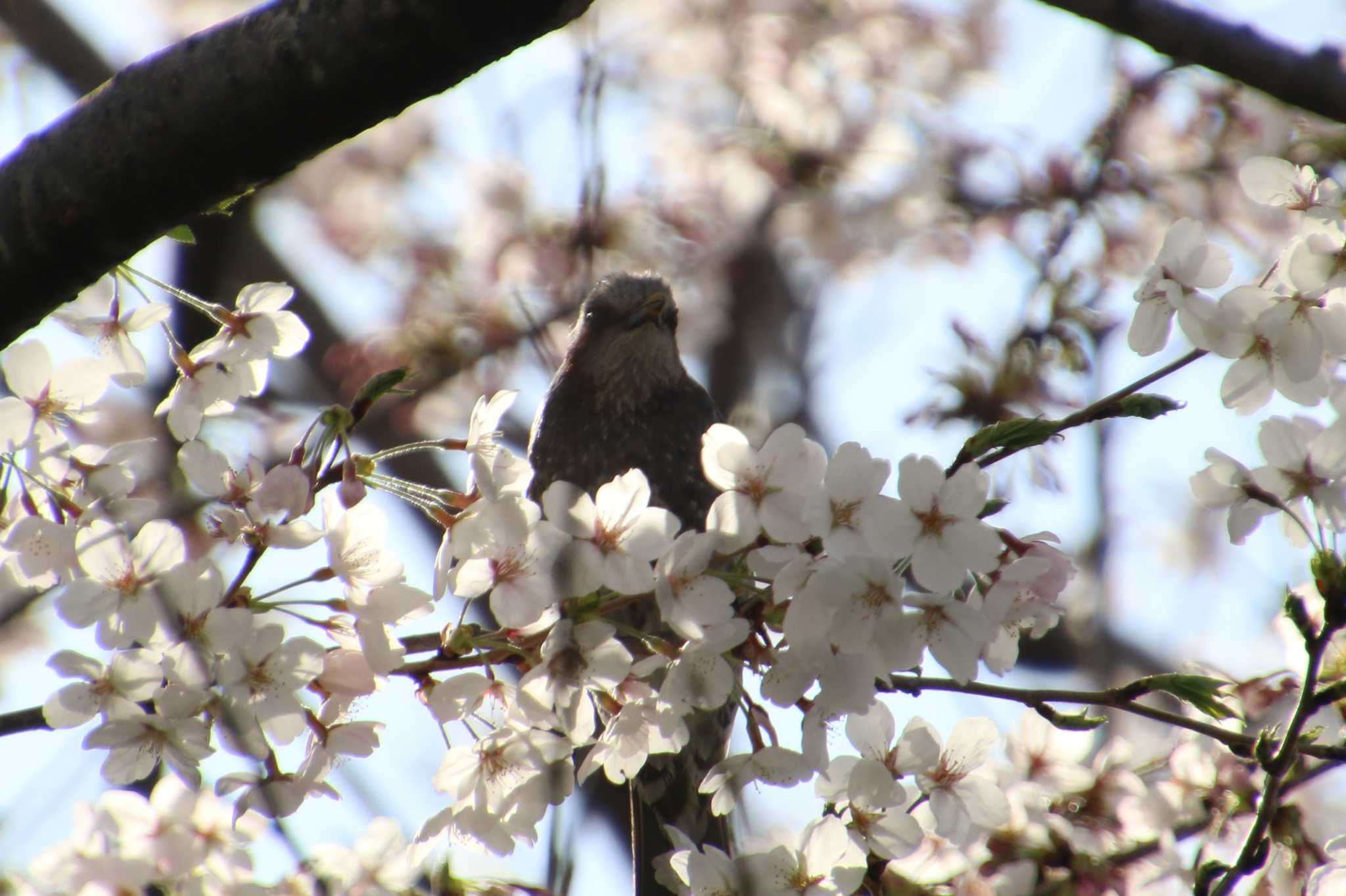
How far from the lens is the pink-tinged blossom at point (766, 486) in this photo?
148cm

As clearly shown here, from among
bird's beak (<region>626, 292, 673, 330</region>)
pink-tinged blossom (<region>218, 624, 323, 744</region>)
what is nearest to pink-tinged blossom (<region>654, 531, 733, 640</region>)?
pink-tinged blossom (<region>218, 624, 323, 744</region>)

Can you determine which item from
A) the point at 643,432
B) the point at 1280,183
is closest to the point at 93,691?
the point at 1280,183

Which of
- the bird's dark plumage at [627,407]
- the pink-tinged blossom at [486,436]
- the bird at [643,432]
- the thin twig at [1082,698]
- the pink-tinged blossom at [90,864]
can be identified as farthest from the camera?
the bird's dark plumage at [627,407]

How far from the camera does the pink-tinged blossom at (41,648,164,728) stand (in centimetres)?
150

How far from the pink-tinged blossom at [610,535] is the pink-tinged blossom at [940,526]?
266 mm

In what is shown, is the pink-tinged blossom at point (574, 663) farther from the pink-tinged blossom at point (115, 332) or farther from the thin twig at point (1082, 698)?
the pink-tinged blossom at point (115, 332)

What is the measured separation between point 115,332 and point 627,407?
86.0 inches

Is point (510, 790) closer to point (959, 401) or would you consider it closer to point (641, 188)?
point (959, 401)

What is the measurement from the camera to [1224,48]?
7.85 feet

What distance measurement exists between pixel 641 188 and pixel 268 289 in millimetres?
3888

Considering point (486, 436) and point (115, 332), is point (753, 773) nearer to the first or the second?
point (486, 436)

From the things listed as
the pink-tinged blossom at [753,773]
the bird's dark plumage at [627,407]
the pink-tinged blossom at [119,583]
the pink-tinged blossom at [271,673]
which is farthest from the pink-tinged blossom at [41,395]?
the bird's dark plumage at [627,407]

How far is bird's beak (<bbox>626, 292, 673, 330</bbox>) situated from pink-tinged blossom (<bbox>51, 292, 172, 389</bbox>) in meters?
2.29

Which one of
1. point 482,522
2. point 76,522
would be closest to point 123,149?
point 76,522
